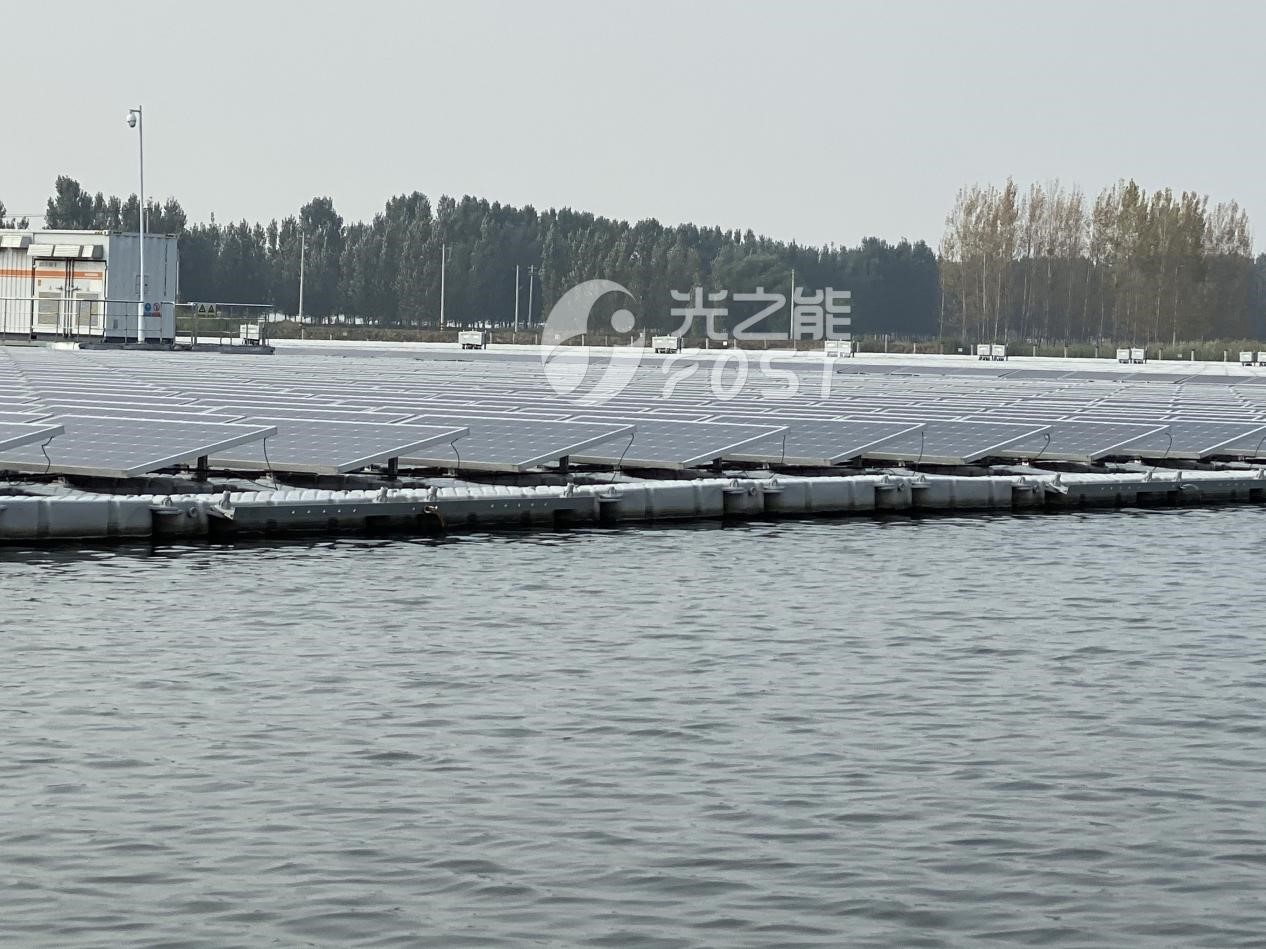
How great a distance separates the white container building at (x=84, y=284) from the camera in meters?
69.9

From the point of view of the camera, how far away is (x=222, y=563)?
18.0 m

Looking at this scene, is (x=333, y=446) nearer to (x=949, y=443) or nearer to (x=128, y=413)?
(x=128, y=413)

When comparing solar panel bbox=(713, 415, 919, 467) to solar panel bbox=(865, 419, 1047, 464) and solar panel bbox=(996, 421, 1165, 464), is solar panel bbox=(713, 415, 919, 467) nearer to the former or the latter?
solar panel bbox=(865, 419, 1047, 464)

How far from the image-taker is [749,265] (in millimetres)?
158500

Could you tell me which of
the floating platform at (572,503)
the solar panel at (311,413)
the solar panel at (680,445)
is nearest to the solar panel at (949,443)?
the floating platform at (572,503)

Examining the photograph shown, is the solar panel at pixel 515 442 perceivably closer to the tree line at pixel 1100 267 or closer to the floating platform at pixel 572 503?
the floating platform at pixel 572 503

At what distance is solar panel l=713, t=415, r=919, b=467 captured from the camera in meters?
26.0

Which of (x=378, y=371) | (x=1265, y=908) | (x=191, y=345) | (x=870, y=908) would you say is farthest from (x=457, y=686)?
(x=191, y=345)

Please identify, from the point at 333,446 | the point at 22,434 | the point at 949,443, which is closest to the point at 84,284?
the point at 949,443

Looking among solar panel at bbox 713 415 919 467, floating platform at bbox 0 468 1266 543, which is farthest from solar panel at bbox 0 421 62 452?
solar panel at bbox 713 415 919 467

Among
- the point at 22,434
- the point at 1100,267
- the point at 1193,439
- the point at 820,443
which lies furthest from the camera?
the point at 1100,267

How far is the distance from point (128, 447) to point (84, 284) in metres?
51.4

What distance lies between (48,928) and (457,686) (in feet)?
15.9

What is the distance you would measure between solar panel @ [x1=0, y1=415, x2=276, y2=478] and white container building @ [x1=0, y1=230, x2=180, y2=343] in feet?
157
